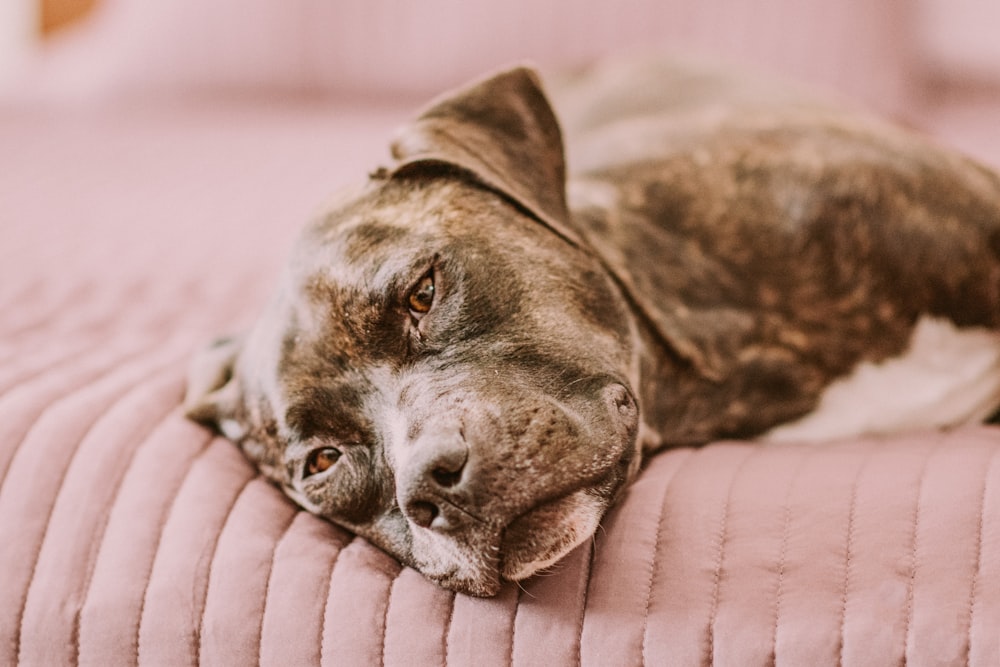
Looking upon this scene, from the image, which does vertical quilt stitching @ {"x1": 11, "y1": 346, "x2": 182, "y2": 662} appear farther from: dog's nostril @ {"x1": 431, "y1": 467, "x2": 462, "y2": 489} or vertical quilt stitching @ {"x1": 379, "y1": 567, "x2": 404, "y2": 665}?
dog's nostril @ {"x1": 431, "y1": 467, "x2": 462, "y2": 489}

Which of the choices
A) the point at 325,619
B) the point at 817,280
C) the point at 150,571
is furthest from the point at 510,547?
the point at 817,280

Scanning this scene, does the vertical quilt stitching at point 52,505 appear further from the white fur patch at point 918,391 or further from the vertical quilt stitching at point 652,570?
the white fur patch at point 918,391

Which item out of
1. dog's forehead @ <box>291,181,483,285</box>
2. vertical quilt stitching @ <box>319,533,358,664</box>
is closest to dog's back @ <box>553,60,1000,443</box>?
dog's forehead @ <box>291,181,483,285</box>

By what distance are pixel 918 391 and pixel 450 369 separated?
1040 mm

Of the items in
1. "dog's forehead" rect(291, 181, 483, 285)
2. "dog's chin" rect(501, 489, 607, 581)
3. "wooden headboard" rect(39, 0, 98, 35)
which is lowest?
"wooden headboard" rect(39, 0, 98, 35)

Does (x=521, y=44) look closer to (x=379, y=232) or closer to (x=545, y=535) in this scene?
(x=379, y=232)

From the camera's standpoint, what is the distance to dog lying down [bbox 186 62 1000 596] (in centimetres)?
150

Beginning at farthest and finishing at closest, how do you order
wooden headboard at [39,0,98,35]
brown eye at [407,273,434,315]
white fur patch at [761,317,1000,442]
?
wooden headboard at [39,0,98,35]
white fur patch at [761,317,1000,442]
brown eye at [407,273,434,315]

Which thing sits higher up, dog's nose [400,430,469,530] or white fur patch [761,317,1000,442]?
dog's nose [400,430,469,530]

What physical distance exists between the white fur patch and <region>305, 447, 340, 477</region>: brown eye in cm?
86

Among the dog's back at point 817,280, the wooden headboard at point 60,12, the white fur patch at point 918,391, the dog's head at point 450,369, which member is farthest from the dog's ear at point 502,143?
the wooden headboard at point 60,12

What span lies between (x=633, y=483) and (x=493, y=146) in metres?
0.71

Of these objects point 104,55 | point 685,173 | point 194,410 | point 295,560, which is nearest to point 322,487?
point 295,560

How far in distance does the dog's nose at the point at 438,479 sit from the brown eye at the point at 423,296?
304 mm
